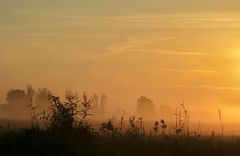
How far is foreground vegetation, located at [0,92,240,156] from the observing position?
56.7ft

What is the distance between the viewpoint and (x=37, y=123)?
1942 centimetres

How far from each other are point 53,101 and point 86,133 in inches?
62.5

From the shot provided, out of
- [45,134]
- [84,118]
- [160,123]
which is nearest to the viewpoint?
[45,134]

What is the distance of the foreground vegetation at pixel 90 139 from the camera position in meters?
17.3

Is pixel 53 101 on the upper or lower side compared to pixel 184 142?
upper

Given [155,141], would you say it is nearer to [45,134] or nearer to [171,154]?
[171,154]

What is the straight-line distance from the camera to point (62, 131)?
1847 cm

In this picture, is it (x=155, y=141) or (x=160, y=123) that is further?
(x=160, y=123)

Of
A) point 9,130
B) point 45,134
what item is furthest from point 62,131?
point 9,130

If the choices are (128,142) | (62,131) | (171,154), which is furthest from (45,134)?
(171,154)

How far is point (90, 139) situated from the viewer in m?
18.4

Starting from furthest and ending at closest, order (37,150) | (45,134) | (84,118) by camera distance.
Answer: (84,118) < (45,134) < (37,150)

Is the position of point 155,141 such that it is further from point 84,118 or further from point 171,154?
point 84,118

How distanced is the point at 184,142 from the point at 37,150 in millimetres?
5215
